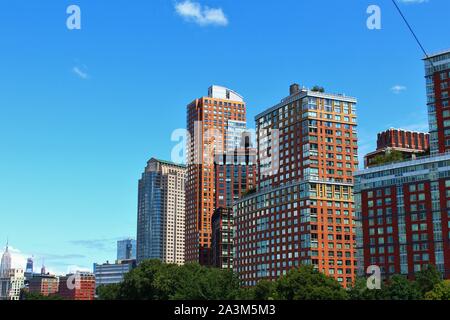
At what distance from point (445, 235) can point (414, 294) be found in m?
37.0

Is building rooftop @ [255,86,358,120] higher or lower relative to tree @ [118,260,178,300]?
higher

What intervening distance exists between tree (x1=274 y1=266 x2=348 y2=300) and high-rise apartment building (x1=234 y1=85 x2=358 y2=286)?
61748 mm

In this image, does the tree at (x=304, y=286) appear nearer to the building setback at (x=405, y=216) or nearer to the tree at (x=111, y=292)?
the building setback at (x=405, y=216)

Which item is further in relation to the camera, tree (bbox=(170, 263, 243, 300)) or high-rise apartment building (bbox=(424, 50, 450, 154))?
high-rise apartment building (bbox=(424, 50, 450, 154))

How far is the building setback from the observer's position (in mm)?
134750

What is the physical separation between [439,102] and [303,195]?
146 feet

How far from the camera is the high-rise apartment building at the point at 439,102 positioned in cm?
14600

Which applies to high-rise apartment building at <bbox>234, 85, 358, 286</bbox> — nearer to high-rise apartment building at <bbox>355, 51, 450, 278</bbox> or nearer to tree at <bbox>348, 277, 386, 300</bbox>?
high-rise apartment building at <bbox>355, 51, 450, 278</bbox>

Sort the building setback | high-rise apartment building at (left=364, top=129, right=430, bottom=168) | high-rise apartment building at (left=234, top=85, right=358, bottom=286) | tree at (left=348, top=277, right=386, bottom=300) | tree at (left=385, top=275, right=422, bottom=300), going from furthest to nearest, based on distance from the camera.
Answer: high-rise apartment building at (left=364, top=129, right=430, bottom=168), high-rise apartment building at (left=234, top=85, right=358, bottom=286), the building setback, tree at (left=348, top=277, right=386, bottom=300), tree at (left=385, top=275, right=422, bottom=300)

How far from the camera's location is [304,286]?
95812mm

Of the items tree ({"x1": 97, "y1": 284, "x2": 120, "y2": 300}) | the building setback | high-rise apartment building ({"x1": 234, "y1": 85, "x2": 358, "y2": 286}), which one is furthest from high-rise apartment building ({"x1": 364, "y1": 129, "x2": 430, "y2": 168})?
tree ({"x1": 97, "y1": 284, "x2": 120, "y2": 300})

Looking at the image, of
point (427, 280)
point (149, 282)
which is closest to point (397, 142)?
point (427, 280)

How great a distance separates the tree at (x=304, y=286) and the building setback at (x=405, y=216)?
145 ft
